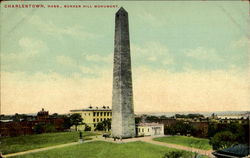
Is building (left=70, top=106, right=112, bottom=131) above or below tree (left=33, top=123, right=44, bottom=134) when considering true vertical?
above

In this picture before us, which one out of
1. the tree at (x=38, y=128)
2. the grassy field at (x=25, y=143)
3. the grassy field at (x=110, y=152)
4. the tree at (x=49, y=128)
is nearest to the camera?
the grassy field at (x=110, y=152)

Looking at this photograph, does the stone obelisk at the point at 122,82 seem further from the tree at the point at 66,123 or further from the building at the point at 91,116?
the building at the point at 91,116

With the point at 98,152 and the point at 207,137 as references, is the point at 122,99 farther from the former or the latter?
the point at 207,137

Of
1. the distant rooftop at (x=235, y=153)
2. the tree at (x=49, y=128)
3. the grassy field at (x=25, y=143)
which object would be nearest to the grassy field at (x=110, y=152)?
the grassy field at (x=25, y=143)

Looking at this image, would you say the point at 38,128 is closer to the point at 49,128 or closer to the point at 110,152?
the point at 49,128

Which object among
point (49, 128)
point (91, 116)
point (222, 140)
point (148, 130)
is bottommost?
point (148, 130)

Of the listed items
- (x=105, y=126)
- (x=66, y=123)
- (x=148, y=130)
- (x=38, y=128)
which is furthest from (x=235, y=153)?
(x=66, y=123)

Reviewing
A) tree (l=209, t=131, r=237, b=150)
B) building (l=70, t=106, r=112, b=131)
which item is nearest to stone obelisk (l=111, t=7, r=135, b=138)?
tree (l=209, t=131, r=237, b=150)

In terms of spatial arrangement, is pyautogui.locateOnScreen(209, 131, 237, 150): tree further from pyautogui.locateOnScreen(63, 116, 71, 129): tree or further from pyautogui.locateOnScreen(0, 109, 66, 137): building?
pyautogui.locateOnScreen(63, 116, 71, 129): tree
